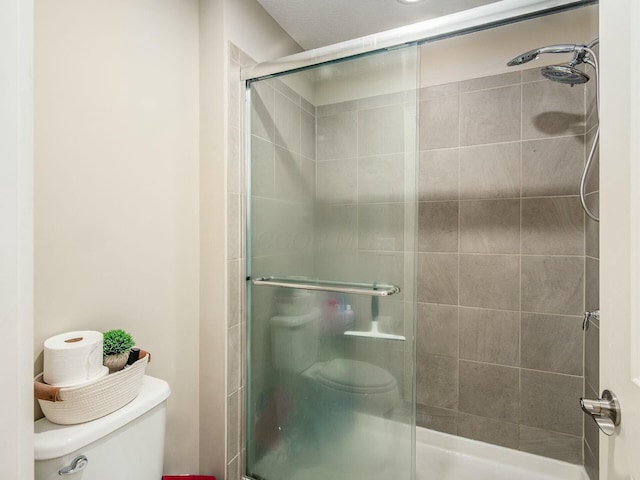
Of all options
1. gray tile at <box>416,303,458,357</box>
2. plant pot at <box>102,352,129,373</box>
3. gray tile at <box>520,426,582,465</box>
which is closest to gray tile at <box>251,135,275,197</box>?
plant pot at <box>102,352,129,373</box>

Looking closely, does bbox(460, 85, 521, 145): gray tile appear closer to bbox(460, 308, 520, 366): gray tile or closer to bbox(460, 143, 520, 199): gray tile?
bbox(460, 143, 520, 199): gray tile

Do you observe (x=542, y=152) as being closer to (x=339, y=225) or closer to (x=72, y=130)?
(x=339, y=225)

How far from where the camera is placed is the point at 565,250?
5.03 ft

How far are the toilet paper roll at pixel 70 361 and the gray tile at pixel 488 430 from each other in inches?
67.4

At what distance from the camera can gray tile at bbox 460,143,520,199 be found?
5.33 ft

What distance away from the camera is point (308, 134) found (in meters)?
1.34

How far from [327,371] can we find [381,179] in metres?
0.78

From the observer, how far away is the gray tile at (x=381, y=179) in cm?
117

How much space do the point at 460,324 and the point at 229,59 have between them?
1.69 metres

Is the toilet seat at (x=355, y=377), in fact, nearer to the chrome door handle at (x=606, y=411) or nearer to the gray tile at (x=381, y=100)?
the chrome door handle at (x=606, y=411)

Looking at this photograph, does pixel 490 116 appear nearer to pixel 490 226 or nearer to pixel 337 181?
pixel 490 226

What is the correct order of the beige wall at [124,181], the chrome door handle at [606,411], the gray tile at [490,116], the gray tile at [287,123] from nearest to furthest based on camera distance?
the chrome door handle at [606,411] → the beige wall at [124,181] → the gray tile at [287,123] → the gray tile at [490,116]

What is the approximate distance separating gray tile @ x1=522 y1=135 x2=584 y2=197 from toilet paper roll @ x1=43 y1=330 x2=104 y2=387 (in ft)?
6.05

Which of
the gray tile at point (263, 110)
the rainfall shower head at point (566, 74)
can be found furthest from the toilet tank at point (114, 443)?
the rainfall shower head at point (566, 74)
